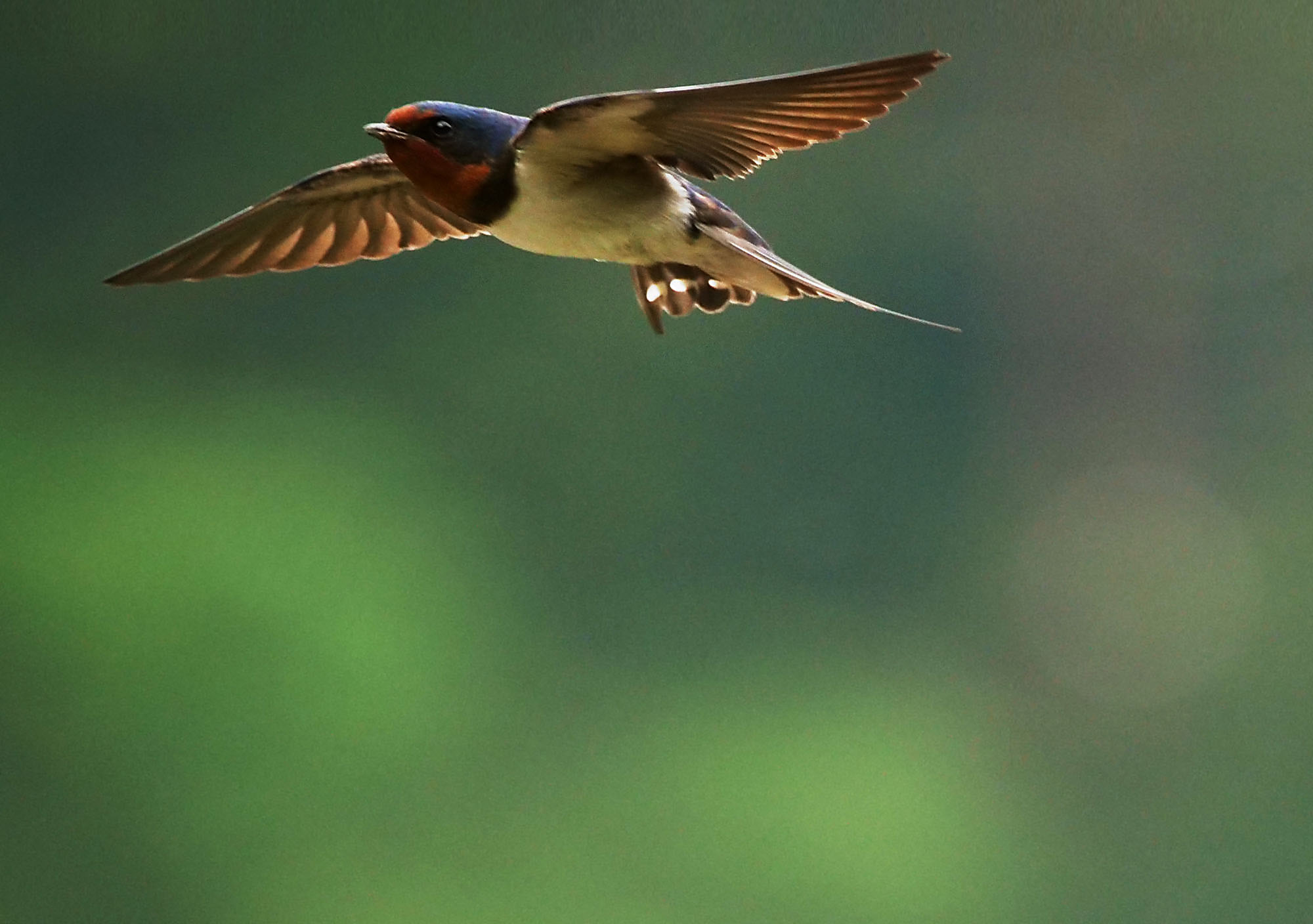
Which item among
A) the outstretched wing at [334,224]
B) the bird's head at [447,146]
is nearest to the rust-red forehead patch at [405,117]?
the bird's head at [447,146]

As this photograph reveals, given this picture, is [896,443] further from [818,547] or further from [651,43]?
[651,43]

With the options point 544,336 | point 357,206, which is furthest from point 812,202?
point 357,206

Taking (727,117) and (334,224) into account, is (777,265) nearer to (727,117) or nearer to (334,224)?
(727,117)

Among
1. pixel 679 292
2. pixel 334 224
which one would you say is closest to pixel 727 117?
pixel 679 292

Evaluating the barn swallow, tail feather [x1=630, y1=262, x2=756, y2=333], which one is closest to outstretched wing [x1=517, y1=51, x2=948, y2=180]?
the barn swallow

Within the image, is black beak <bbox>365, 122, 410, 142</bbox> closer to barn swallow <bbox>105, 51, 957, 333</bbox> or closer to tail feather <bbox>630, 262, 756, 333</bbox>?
barn swallow <bbox>105, 51, 957, 333</bbox>

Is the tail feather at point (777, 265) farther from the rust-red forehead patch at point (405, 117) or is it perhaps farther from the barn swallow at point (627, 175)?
the rust-red forehead patch at point (405, 117)
